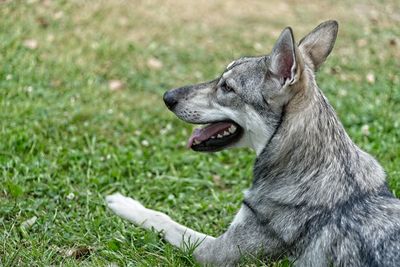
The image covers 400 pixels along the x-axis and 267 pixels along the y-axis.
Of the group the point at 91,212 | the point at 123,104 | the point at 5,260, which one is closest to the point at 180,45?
the point at 123,104

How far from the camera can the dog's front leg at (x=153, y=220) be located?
16.8 feet

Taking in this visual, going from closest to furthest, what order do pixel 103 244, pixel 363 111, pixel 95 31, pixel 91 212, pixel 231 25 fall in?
pixel 103 244, pixel 91 212, pixel 363 111, pixel 95 31, pixel 231 25

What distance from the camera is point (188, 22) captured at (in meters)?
9.53

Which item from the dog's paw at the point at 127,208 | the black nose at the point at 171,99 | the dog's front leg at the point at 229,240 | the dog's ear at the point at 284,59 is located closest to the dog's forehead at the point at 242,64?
the dog's ear at the point at 284,59

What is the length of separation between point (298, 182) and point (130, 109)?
3.46 meters

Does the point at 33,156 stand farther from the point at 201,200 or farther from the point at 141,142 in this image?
the point at 201,200

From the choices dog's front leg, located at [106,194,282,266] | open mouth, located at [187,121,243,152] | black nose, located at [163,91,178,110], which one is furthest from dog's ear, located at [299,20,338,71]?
dog's front leg, located at [106,194,282,266]

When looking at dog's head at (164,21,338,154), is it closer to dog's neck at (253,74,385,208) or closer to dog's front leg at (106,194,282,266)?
dog's neck at (253,74,385,208)

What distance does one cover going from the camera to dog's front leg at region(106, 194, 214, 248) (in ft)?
16.8

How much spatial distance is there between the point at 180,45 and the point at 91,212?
388cm

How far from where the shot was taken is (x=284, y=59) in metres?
4.46

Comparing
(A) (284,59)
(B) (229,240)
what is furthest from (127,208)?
(A) (284,59)

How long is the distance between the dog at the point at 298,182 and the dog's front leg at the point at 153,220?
0.72ft

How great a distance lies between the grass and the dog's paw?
0.07 metres
